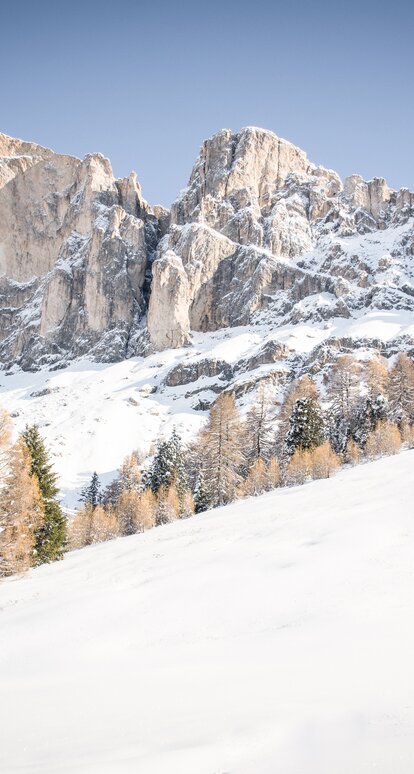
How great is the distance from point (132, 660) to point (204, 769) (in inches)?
153

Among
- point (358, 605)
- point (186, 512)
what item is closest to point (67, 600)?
point (358, 605)

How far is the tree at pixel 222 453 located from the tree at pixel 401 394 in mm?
18816

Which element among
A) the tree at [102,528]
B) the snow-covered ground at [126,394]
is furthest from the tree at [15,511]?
the snow-covered ground at [126,394]

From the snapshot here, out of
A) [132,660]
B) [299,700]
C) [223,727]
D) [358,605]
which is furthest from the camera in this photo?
[358,605]

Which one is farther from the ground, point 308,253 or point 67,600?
point 308,253

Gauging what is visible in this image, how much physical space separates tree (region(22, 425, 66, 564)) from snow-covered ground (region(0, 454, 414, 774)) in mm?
11332

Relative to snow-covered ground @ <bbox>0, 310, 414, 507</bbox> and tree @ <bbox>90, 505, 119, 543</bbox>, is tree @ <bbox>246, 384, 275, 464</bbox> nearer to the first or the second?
tree @ <bbox>90, 505, 119, 543</bbox>

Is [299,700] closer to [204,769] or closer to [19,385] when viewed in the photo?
[204,769]

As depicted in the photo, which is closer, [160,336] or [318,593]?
[318,593]

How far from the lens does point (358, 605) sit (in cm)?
816

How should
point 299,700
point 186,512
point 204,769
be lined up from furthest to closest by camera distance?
point 186,512 < point 299,700 < point 204,769

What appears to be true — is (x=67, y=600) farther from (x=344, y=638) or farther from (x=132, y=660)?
(x=344, y=638)

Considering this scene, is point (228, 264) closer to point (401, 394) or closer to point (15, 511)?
point (401, 394)

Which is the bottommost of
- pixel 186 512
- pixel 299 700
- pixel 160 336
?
pixel 186 512
